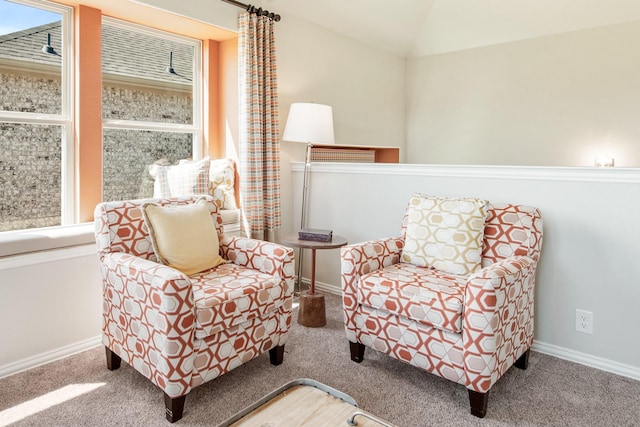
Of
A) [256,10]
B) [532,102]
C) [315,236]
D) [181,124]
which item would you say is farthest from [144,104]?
[532,102]

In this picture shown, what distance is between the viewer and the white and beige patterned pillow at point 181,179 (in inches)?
120

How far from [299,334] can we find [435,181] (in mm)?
1306

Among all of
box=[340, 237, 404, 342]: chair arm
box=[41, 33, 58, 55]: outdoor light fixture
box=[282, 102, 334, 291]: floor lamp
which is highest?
box=[41, 33, 58, 55]: outdoor light fixture

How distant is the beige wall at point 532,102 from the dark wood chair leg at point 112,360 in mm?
3936

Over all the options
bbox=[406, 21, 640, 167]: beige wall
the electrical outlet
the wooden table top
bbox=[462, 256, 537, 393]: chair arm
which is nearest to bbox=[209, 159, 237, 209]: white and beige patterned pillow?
the wooden table top

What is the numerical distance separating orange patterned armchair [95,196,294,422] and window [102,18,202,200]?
767 millimetres

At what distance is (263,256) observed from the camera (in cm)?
233

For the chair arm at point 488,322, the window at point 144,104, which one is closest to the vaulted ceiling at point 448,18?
the window at point 144,104

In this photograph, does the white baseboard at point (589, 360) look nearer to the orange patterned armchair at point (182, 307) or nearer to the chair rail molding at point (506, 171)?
the chair rail molding at point (506, 171)

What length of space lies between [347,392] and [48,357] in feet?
5.15

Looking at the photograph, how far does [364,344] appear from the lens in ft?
7.48

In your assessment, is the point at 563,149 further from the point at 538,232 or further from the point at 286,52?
the point at 286,52

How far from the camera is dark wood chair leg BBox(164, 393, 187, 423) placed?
1.77 m

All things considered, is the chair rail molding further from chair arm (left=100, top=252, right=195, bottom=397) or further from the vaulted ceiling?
chair arm (left=100, top=252, right=195, bottom=397)
